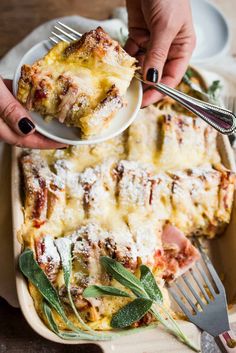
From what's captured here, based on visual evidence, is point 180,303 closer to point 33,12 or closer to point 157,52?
point 157,52

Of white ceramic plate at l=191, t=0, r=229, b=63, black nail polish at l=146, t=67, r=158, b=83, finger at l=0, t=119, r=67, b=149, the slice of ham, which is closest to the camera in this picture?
finger at l=0, t=119, r=67, b=149

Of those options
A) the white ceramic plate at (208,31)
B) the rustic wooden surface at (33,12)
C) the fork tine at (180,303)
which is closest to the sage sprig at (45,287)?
the fork tine at (180,303)

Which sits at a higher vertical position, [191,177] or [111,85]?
[111,85]

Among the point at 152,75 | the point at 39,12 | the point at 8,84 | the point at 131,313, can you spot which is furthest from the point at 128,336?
the point at 39,12

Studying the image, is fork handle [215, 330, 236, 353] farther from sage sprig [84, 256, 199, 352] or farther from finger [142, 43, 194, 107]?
finger [142, 43, 194, 107]

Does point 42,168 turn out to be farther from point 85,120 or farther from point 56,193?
point 85,120

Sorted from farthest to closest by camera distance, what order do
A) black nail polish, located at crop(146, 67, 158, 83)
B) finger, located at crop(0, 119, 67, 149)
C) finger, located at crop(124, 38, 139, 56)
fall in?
finger, located at crop(124, 38, 139, 56) → black nail polish, located at crop(146, 67, 158, 83) → finger, located at crop(0, 119, 67, 149)

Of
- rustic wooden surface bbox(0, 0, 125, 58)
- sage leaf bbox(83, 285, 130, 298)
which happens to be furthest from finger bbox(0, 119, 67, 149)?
rustic wooden surface bbox(0, 0, 125, 58)

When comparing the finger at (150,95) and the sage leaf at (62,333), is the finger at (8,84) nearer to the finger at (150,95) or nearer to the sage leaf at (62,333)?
the finger at (150,95)

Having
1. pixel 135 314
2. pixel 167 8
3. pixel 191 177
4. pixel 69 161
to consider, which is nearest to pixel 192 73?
pixel 167 8
